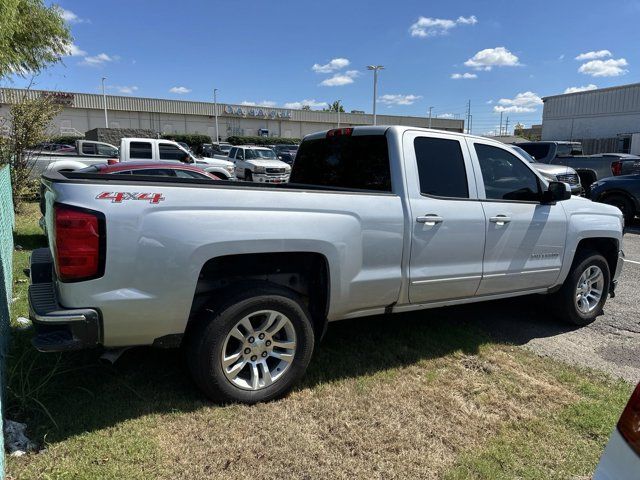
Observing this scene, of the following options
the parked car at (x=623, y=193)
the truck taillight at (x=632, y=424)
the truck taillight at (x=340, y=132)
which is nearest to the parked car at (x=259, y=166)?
the parked car at (x=623, y=193)

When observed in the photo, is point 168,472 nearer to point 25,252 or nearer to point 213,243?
point 213,243

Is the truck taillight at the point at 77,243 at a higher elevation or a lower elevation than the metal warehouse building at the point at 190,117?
lower

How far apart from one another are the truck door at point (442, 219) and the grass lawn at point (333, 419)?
0.72 metres

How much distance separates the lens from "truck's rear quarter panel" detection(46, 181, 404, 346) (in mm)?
2727

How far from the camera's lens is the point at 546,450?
2.98 meters

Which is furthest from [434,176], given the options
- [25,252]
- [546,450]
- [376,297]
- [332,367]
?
[25,252]

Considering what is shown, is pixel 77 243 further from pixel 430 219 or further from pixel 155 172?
pixel 155 172

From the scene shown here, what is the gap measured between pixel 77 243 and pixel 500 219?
3.36 metres

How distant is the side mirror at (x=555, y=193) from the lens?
452 centimetres

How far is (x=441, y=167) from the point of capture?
4.13 metres

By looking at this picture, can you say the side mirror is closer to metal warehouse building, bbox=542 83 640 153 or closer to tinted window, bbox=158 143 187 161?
tinted window, bbox=158 143 187 161

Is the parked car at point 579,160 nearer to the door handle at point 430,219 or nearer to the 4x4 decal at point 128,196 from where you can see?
the door handle at point 430,219

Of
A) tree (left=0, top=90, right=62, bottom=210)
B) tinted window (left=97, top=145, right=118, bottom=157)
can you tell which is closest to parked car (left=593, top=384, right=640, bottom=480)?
tree (left=0, top=90, right=62, bottom=210)

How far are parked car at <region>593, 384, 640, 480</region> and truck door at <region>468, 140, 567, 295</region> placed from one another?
2.55 meters
